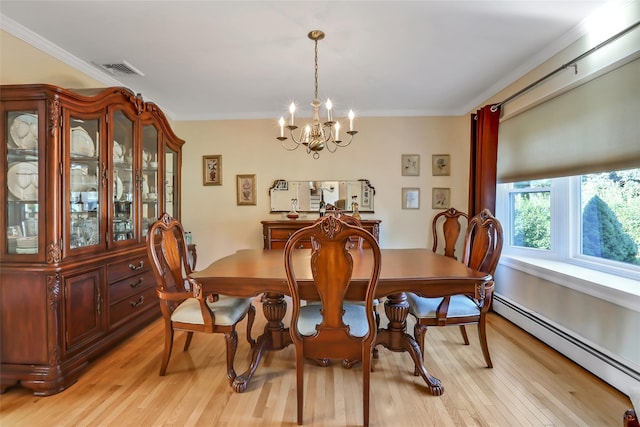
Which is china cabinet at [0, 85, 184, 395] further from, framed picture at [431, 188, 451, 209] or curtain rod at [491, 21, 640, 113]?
framed picture at [431, 188, 451, 209]

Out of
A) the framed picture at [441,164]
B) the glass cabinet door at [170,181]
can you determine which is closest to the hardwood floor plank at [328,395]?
the glass cabinet door at [170,181]

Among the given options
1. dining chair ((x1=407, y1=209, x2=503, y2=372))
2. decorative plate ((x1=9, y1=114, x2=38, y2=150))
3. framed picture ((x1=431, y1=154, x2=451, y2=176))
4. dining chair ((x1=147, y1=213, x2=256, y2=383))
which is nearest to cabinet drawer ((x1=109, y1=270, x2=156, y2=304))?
dining chair ((x1=147, y1=213, x2=256, y2=383))

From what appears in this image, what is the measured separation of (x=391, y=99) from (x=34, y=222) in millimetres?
3417

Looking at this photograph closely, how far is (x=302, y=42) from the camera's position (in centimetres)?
228

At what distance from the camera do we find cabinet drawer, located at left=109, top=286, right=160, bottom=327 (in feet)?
7.72

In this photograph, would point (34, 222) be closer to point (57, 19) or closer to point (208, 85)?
point (57, 19)

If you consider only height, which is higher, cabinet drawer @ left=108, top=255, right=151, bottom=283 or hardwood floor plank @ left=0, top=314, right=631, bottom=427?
cabinet drawer @ left=108, top=255, right=151, bottom=283

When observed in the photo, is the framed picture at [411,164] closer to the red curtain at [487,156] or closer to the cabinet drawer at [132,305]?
the red curtain at [487,156]

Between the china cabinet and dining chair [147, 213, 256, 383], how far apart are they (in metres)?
0.57

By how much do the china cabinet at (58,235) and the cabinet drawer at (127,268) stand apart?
0.01m

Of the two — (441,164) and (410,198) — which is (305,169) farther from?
(441,164)

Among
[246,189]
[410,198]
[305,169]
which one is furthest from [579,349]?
[246,189]

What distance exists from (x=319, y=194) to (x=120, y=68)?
2481mm

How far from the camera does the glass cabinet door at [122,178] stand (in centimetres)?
241
